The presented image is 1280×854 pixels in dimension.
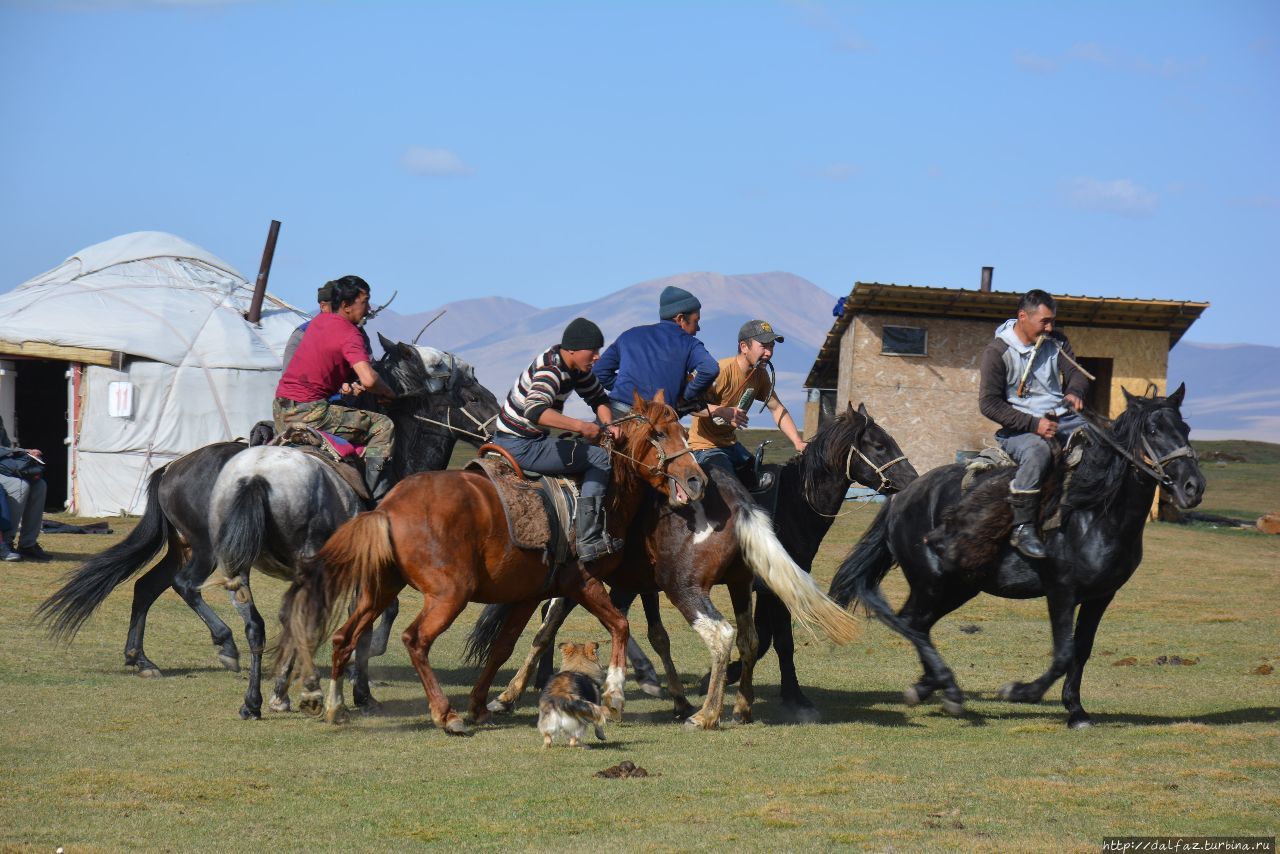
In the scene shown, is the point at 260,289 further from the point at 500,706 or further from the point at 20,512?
the point at 500,706

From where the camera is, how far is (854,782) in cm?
686

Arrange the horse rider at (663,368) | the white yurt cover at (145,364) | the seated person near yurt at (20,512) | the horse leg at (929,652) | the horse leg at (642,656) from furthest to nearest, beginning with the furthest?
the white yurt cover at (145,364)
the seated person near yurt at (20,512)
the horse leg at (642,656)
the horse rider at (663,368)
the horse leg at (929,652)

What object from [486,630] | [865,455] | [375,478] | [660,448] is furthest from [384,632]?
[865,455]

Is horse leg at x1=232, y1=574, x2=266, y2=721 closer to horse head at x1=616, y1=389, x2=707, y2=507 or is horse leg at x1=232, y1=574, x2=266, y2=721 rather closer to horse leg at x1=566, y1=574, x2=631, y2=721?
horse leg at x1=566, y1=574, x2=631, y2=721

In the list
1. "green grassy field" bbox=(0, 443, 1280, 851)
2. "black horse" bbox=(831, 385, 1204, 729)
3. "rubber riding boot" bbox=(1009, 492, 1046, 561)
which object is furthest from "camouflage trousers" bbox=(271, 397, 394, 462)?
"rubber riding boot" bbox=(1009, 492, 1046, 561)

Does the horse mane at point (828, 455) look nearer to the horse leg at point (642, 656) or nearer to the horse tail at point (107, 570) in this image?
the horse leg at point (642, 656)

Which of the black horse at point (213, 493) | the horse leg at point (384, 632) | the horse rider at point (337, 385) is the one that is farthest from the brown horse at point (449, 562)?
the horse leg at point (384, 632)

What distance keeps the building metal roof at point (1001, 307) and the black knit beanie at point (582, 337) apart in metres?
18.6

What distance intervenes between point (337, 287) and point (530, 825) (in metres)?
4.79

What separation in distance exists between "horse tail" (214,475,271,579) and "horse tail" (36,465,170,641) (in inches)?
64.0

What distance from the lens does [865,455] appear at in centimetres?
977

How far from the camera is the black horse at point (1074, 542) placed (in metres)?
8.72

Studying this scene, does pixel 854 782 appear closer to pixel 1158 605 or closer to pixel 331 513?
pixel 331 513

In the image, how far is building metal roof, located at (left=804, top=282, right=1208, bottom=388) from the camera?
26.9 meters
